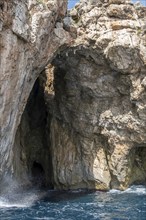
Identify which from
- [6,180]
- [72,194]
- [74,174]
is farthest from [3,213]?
[74,174]

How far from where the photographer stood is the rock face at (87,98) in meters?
33.8

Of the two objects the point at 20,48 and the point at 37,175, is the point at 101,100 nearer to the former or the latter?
the point at 37,175

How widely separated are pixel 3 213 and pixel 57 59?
17.1m

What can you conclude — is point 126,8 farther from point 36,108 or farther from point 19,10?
point 36,108

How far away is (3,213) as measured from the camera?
29.7 m

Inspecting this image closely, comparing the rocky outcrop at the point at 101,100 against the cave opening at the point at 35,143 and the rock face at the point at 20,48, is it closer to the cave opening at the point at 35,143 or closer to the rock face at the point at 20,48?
the cave opening at the point at 35,143

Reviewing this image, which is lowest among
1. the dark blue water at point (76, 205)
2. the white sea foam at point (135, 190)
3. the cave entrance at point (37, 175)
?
the dark blue water at point (76, 205)

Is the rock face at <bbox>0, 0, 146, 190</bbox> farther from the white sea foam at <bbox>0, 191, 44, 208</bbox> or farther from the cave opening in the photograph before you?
the white sea foam at <bbox>0, 191, 44, 208</bbox>

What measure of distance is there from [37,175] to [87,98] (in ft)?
39.6

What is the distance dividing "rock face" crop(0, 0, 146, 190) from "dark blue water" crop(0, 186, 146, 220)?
2606 millimetres

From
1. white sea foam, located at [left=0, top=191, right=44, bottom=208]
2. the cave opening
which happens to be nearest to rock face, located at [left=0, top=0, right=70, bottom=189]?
white sea foam, located at [left=0, top=191, right=44, bottom=208]

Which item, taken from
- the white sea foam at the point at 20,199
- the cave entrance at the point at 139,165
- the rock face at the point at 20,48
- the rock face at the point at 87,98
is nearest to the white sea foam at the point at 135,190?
the rock face at the point at 87,98

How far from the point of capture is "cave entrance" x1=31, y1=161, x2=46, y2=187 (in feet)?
146

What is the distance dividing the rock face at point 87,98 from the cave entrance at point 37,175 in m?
0.26
